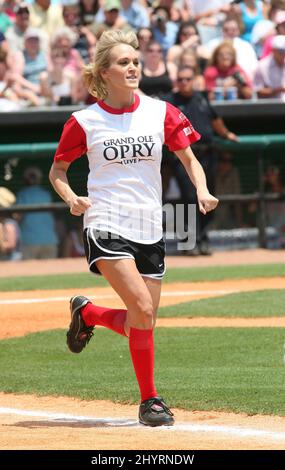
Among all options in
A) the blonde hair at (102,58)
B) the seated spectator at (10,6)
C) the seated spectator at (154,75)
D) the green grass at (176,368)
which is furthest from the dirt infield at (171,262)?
the blonde hair at (102,58)

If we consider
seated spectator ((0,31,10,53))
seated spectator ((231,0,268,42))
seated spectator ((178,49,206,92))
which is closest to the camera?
seated spectator ((178,49,206,92))

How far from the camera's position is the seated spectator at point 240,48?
56.1ft

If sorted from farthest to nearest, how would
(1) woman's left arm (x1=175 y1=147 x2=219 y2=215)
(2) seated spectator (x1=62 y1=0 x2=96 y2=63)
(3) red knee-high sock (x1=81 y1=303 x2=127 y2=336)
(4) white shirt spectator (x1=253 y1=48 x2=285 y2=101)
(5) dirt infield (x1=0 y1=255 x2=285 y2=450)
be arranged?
(2) seated spectator (x1=62 y1=0 x2=96 y2=63) < (4) white shirt spectator (x1=253 y1=48 x2=285 y2=101) < (3) red knee-high sock (x1=81 y1=303 x2=127 y2=336) < (1) woman's left arm (x1=175 y1=147 x2=219 y2=215) < (5) dirt infield (x1=0 y1=255 x2=285 y2=450)

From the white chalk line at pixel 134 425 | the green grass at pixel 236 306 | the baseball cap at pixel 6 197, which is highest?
the white chalk line at pixel 134 425

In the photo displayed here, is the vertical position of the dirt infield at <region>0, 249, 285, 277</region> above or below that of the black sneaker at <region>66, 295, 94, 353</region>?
below

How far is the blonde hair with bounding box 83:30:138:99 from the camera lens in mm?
6594

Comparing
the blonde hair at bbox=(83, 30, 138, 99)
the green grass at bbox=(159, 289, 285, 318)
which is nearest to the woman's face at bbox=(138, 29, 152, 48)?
the green grass at bbox=(159, 289, 285, 318)

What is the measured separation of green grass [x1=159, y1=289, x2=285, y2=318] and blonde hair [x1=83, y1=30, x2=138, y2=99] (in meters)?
4.79

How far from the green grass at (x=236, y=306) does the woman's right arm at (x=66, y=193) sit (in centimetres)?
469

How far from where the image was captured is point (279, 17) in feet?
57.2

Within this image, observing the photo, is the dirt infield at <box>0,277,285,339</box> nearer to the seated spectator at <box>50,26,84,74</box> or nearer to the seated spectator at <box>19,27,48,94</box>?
the seated spectator at <box>19,27,48,94</box>

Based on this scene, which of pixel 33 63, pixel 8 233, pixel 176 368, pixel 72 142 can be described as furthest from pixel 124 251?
pixel 33 63

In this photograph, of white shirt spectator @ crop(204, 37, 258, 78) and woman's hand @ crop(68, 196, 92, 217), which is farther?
white shirt spectator @ crop(204, 37, 258, 78)

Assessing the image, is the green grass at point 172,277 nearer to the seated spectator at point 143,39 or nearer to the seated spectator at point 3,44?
the seated spectator at point 143,39
